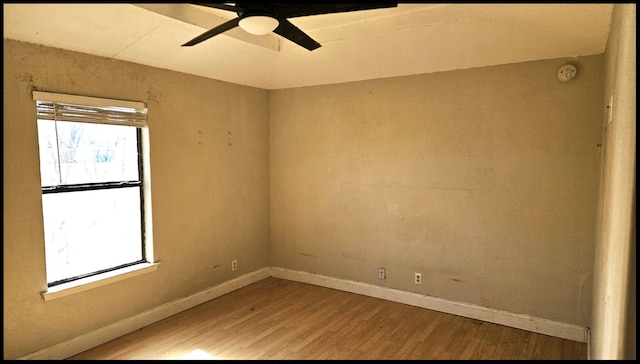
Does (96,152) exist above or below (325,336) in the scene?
above

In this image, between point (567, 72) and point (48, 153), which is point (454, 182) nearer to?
point (567, 72)

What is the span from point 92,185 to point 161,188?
569mm

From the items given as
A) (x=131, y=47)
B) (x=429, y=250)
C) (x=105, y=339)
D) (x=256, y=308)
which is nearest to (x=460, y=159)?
(x=429, y=250)

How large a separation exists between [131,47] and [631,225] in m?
3.29

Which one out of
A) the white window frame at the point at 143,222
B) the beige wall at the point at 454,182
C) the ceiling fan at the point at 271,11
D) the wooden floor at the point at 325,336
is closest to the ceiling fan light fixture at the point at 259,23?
the ceiling fan at the point at 271,11

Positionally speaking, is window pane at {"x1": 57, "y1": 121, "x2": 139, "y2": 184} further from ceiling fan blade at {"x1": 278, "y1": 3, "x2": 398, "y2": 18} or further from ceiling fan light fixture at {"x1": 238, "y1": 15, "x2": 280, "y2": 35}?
ceiling fan blade at {"x1": 278, "y1": 3, "x2": 398, "y2": 18}

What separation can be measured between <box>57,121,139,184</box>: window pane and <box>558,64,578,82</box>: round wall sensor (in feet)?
11.8

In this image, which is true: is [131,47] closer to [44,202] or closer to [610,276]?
[44,202]

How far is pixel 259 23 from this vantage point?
221 centimetres

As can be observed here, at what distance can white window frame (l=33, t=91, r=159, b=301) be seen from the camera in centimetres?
293

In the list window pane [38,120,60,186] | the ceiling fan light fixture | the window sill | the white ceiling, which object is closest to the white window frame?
the window sill

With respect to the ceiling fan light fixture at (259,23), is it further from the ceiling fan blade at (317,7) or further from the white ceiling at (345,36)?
the white ceiling at (345,36)

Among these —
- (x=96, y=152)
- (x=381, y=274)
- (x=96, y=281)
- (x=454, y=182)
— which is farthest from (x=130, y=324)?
(x=454, y=182)

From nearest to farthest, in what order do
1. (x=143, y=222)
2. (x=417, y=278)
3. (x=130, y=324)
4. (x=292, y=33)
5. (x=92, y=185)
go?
(x=292, y=33)
(x=92, y=185)
(x=130, y=324)
(x=143, y=222)
(x=417, y=278)
